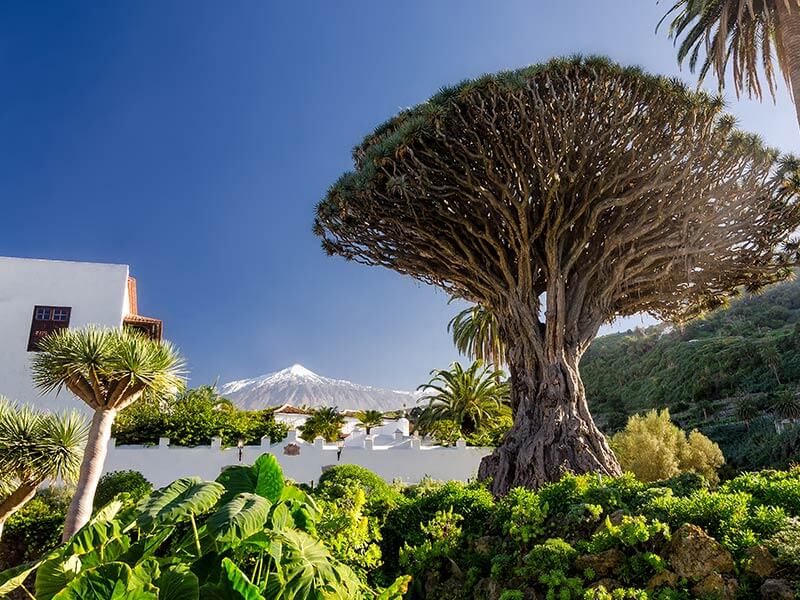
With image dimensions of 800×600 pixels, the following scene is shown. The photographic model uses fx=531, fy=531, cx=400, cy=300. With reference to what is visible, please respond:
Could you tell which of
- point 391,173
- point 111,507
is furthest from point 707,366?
point 111,507

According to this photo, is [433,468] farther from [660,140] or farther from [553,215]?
[660,140]

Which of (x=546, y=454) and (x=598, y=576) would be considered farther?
(x=546, y=454)

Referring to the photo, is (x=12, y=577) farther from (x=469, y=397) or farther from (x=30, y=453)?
(x=469, y=397)

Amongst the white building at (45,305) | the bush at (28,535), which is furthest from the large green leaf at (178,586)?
the white building at (45,305)

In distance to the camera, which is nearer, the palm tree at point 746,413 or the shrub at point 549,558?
the shrub at point 549,558

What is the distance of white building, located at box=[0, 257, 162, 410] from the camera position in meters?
22.8

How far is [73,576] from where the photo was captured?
3.55 m

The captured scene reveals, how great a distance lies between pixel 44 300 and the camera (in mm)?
23734

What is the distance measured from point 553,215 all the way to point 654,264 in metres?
4.11

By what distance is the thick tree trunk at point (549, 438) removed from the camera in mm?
11914

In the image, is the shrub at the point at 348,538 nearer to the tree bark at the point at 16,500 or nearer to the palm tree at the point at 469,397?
the tree bark at the point at 16,500

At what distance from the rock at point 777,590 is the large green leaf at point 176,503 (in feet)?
13.4

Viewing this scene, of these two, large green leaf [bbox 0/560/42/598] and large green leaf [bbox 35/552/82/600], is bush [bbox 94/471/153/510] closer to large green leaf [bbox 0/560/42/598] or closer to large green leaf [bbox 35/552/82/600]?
large green leaf [bbox 0/560/42/598]

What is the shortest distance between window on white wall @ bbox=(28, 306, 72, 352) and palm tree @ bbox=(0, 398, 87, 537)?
1501cm
